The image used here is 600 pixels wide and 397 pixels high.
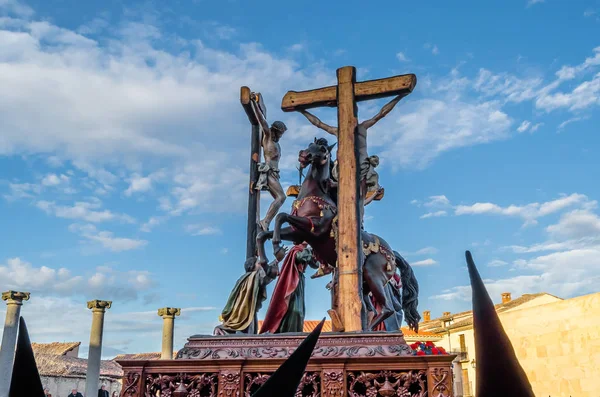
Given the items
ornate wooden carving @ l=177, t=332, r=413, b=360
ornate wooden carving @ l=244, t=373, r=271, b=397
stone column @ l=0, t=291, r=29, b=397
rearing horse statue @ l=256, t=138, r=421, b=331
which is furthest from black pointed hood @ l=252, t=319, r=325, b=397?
stone column @ l=0, t=291, r=29, b=397

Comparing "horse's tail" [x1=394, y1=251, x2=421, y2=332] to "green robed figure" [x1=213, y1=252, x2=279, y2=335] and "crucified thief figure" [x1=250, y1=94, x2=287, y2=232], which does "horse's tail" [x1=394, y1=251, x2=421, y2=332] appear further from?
"green robed figure" [x1=213, y1=252, x2=279, y2=335]

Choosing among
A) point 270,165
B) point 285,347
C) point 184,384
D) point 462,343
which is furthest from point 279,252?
point 462,343

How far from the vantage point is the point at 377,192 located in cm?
796

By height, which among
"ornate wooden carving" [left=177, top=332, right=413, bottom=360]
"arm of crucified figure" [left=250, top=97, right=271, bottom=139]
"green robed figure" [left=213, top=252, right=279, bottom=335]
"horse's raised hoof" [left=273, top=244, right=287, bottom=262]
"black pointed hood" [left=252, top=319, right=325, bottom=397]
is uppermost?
"arm of crucified figure" [left=250, top=97, right=271, bottom=139]

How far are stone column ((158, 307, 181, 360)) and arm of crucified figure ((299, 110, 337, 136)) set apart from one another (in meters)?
20.2

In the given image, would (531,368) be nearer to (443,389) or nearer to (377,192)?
(377,192)

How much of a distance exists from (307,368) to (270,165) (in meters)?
3.25

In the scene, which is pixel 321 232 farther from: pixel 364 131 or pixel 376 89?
pixel 376 89

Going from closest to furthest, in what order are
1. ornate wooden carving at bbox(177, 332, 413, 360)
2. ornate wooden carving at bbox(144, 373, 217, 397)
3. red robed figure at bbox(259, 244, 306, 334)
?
ornate wooden carving at bbox(177, 332, 413, 360) < ornate wooden carving at bbox(144, 373, 217, 397) < red robed figure at bbox(259, 244, 306, 334)

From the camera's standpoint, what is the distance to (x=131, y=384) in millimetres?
5066

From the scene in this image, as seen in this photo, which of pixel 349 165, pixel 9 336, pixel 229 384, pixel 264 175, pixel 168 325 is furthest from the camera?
pixel 168 325

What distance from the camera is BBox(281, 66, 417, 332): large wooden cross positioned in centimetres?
562

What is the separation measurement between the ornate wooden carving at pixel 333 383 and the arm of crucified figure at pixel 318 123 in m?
3.01

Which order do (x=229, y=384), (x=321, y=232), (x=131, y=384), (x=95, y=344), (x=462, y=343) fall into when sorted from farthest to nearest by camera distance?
(x=462, y=343) < (x=95, y=344) < (x=321, y=232) < (x=131, y=384) < (x=229, y=384)
